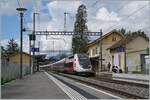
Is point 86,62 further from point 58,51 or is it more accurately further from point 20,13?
point 58,51

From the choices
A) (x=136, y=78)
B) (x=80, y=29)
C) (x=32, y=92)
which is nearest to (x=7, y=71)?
(x=136, y=78)

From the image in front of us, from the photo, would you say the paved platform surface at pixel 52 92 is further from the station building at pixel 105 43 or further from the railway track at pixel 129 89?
the station building at pixel 105 43

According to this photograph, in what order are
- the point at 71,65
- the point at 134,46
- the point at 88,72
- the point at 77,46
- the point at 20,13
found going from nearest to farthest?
the point at 20,13, the point at 88,72, the point at 71,65, the point at 134,46, the point at 77,46

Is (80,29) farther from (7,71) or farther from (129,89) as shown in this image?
(129,89)

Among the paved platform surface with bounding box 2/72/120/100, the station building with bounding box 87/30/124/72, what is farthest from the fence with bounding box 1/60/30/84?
the station building with bounding box 87/30/124/72

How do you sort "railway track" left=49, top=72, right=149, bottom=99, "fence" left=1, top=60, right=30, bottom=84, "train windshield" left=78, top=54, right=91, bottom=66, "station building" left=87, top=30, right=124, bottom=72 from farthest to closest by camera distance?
"station building" left=87, top=30, right=124, bottom=72
"train windshield" left=78, top=54, right=91, bottom=66
"fence" left=1, top=60, right=30, bottom=84
"railway track" left=49, top=72, right=149, bottom=99

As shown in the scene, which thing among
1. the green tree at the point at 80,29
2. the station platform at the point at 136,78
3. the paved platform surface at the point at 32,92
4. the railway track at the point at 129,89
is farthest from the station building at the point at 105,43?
the paved platform surface at the point at 32,92

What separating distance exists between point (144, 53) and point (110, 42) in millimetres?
28150

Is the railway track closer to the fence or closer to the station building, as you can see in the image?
the fence

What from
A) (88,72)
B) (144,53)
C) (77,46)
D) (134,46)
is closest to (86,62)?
(88,72)

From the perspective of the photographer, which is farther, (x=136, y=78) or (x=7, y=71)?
(x=136, y=78)

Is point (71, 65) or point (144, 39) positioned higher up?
point (144, 39)

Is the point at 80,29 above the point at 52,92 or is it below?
above

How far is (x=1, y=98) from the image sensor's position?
56.8 ft
